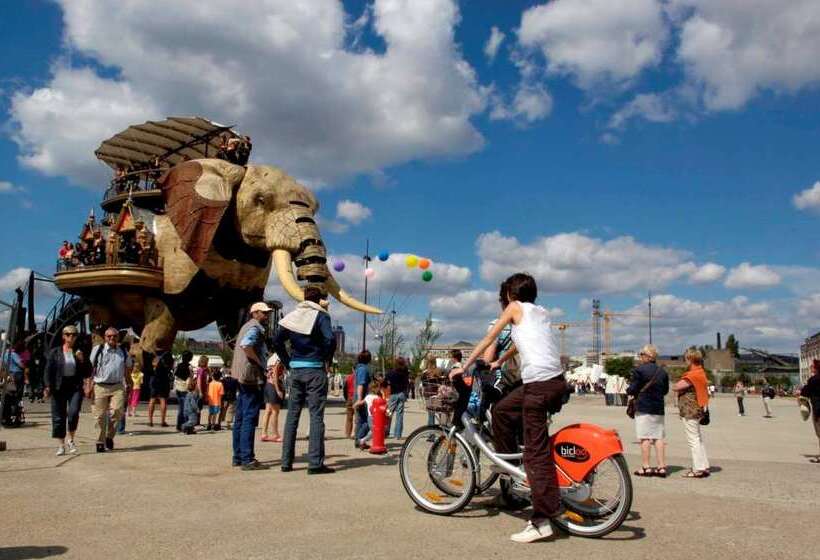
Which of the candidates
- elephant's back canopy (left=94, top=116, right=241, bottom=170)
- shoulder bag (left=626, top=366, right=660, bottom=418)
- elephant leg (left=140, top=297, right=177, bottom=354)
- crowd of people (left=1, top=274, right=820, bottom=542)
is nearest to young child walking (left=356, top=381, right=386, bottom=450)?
crowd of people (left=1, top=274, right=820, bottom=542)

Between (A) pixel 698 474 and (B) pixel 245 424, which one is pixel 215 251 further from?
(A) pixel 698 474

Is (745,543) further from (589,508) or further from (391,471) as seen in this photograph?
(391,471)

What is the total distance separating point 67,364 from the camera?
8648 millimetres

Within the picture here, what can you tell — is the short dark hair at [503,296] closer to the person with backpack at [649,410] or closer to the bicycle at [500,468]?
the bicycle at [500,468]

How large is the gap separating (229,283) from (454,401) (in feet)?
40.5

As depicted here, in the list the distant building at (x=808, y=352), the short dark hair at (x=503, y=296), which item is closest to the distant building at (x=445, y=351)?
the short dark hair at (x=503, y=296)

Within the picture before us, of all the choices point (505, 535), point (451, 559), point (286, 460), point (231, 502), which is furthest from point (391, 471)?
point (451, 559)

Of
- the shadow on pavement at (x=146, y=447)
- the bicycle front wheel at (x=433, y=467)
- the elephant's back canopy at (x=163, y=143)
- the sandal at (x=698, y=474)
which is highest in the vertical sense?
the elephant's back canopy at (x=163, y=143)

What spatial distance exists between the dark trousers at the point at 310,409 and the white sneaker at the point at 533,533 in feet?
10.1

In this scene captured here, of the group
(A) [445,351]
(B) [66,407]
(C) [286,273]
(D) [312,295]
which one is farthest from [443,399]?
(A) [445,351]

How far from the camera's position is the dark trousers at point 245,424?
7562 millimetres

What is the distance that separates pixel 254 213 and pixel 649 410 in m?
10.4

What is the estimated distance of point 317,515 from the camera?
5.18 meters

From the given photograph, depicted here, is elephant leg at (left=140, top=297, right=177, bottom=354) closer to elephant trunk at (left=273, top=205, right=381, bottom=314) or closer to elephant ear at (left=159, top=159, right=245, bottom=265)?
elephant ear at (left=159, top=159, right=245, bottom=265)
